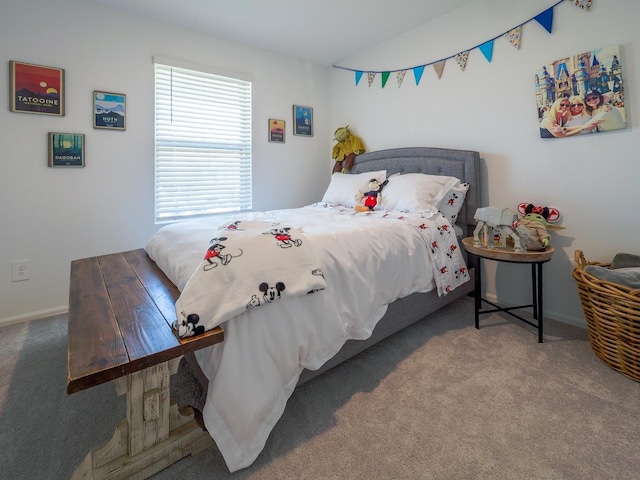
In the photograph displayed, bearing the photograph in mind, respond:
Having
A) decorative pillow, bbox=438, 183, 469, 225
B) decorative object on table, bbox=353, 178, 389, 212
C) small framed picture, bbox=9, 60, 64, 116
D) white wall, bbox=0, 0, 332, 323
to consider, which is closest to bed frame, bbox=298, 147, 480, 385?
decorative pillow, bbox=438, 183, 469, 225

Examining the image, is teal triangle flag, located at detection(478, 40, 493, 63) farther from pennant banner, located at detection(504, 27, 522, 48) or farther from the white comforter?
the white comforter

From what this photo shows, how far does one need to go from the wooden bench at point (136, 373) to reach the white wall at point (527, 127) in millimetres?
2283

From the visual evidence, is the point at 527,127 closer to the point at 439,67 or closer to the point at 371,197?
the point at 439,67

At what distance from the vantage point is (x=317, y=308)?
1290mm

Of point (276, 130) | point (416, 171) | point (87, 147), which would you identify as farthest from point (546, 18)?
point (87, 147)

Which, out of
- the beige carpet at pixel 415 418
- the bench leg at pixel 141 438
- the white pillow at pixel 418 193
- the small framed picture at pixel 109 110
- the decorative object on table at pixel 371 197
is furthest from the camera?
the decorative object on table at pixel 371 197

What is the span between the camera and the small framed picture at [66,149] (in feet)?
7.36

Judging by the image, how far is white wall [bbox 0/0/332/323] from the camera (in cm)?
214

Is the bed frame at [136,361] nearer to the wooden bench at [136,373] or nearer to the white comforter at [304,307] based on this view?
the wooden bench at [136,373]

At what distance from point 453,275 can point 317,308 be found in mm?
1192

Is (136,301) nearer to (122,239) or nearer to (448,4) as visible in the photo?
(122,239)

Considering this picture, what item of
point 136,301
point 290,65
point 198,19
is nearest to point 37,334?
point 136,301

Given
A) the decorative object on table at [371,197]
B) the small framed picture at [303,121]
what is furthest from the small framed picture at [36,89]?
the decorative object on table at [371,197]

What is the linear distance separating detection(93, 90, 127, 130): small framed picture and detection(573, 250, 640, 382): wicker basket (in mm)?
3297
